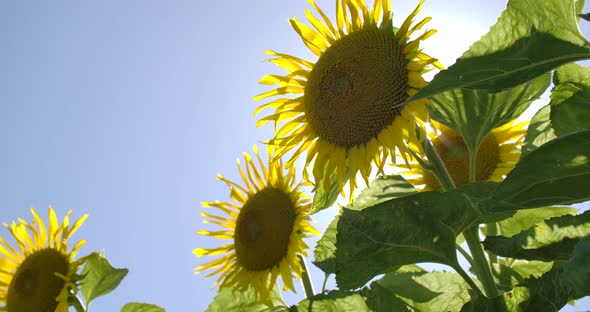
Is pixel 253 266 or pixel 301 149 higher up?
pixel 301 149

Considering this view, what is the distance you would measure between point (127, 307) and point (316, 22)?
1.43 m

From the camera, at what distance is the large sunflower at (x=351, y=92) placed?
184cm

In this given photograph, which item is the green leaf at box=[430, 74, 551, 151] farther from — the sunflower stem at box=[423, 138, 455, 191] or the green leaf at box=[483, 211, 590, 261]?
the green leaf at box=[483, 211, 590, 261]

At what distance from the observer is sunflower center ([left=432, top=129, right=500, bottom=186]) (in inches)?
86.5

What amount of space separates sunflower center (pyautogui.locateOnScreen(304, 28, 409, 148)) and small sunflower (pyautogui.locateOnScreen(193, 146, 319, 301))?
2.45 ft

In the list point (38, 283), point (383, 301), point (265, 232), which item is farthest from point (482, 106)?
point (38, 283)

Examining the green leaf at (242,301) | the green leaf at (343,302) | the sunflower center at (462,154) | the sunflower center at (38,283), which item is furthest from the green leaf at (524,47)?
the sunflower center at (38,283)

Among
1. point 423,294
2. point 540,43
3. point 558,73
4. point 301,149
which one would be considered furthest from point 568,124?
point 301,149

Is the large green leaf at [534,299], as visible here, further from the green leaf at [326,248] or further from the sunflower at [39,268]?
the sunflower at [39,268]

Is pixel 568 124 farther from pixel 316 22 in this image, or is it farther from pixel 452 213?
pixel 316 22

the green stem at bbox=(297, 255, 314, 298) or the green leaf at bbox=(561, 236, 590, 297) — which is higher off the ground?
the green leaf at bbox=(561, 236, 590, 297)

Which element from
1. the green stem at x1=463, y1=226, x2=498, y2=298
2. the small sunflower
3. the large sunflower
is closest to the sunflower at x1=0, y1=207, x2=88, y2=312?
the small sunflower

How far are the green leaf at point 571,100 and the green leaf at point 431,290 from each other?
630 mm

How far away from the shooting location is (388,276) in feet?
6.36
